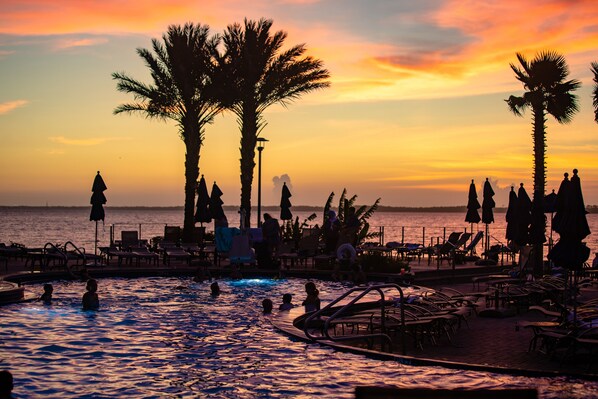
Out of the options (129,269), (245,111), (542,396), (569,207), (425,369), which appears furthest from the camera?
(245,111)

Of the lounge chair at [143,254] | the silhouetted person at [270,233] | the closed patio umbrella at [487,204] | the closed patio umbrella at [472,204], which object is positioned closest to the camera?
the silhouetted person at [270,233]

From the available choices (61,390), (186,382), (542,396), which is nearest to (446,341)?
(542,396)

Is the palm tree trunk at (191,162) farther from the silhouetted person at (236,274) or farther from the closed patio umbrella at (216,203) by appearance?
the silhouetted person at (236,274)

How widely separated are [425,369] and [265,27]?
87.7 feet

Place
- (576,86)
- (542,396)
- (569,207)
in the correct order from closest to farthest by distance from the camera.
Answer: (542,396) → (569,207) → (576,86)

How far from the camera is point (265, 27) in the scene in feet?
113

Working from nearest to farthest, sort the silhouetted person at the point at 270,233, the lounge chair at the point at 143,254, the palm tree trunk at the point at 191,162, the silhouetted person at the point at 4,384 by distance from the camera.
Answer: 1. the silhouetted person at the point at 4,384
2. the silhouetted person at the point at 270,233
3. the lounge chair at the point at 143,254
4. the palm tree trunk at the point at 191,162

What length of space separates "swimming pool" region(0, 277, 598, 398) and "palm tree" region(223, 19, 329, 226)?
1793 cm

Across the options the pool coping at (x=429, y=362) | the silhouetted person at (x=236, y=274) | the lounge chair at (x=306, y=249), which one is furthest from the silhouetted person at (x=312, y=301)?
the lounge chair at (x=306, y=249)

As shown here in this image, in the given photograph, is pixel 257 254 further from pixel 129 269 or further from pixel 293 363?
pixel 293 363

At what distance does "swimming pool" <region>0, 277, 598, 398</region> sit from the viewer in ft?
30.9

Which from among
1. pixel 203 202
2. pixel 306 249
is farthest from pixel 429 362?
pixel 203 202

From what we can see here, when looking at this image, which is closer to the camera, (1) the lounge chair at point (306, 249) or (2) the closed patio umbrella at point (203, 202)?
(1) the lounge chair at point (306, 249)

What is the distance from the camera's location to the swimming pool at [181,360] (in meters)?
9.41
